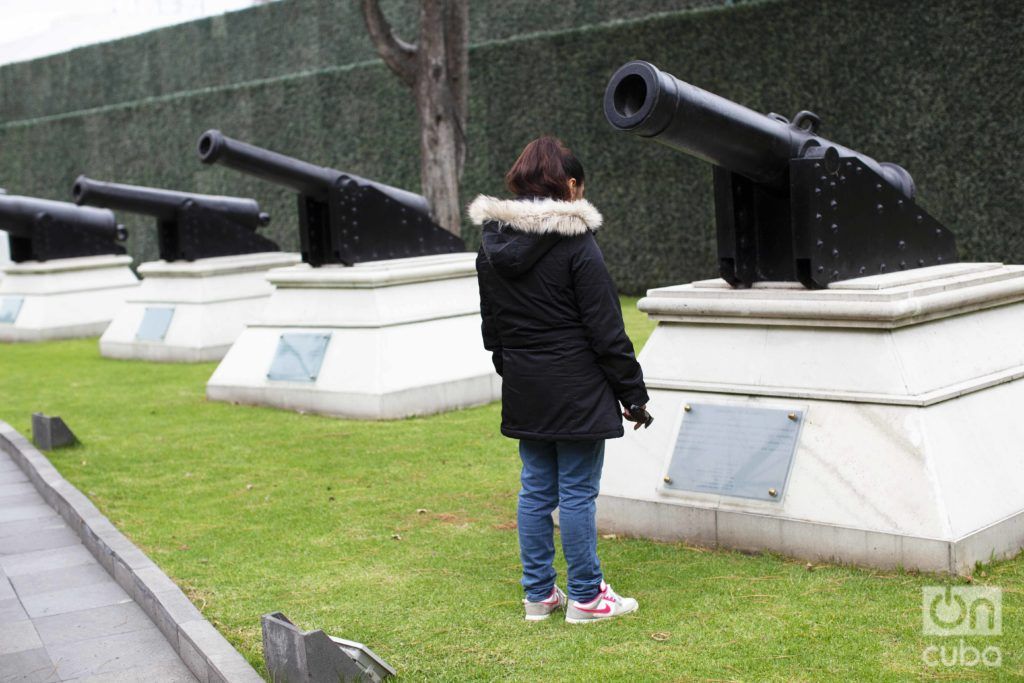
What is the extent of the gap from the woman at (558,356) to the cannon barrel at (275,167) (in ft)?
18.3

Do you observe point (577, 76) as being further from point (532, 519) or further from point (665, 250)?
→ point (532, 519)

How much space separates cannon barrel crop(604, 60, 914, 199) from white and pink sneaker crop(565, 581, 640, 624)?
167 centimetres

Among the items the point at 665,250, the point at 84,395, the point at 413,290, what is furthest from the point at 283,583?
the point at 665,250

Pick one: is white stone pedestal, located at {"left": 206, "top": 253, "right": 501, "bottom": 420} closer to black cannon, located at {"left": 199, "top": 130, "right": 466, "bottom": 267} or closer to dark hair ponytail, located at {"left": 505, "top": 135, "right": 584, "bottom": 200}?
black cannon, located at {"left": 199, "top": 130, "right": 466, "bottom": 267}

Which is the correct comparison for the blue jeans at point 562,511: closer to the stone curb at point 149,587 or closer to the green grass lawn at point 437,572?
A: the green grass lawn at point 437,572

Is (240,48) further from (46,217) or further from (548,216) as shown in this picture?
(548,216)

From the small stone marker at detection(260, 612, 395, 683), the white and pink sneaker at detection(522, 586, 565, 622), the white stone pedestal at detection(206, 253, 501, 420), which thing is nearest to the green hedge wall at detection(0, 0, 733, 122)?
the white stone pedestal at detection(206, 253, 501, 420)

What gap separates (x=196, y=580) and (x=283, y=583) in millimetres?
371

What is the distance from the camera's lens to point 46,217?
51.9 ft

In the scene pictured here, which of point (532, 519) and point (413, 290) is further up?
point (413, 290)

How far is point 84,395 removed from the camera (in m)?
10.7

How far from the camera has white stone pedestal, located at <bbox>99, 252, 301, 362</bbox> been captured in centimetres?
1262

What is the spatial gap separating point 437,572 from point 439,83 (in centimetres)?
960

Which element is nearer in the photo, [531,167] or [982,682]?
[982,682]
